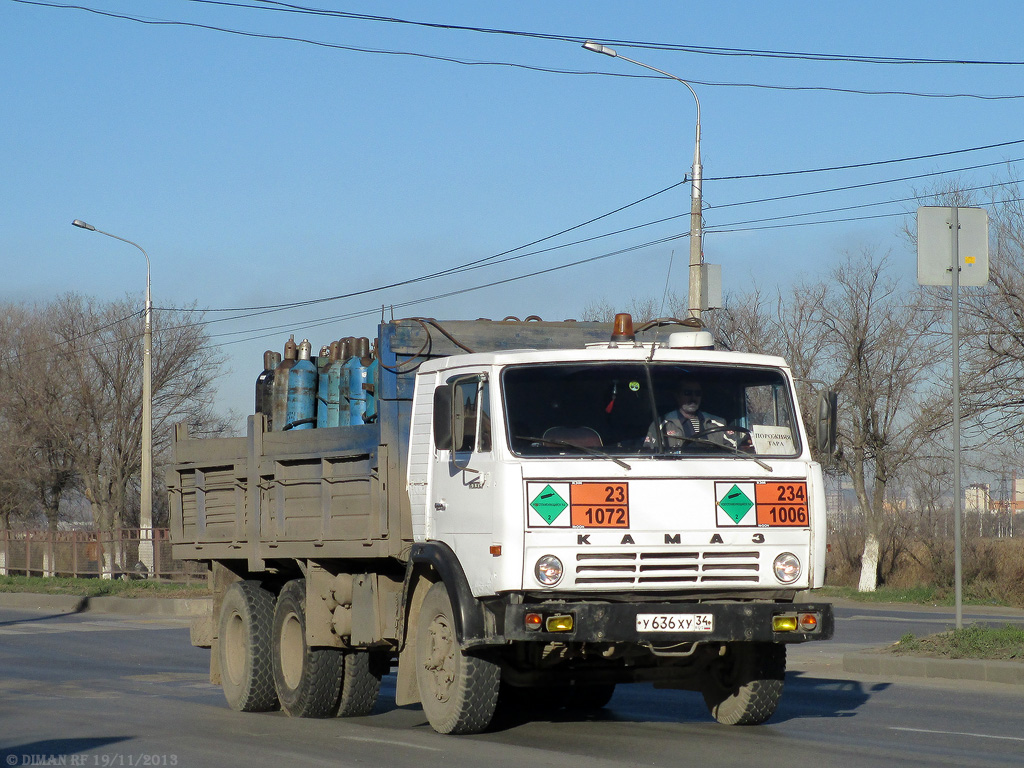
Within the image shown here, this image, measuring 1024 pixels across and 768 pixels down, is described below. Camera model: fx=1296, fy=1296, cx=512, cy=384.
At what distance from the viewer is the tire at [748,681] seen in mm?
8727

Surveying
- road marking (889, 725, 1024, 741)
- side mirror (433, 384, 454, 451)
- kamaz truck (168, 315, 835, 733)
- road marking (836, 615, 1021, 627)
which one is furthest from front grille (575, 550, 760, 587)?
road marking (836, 615, 1021, 627)

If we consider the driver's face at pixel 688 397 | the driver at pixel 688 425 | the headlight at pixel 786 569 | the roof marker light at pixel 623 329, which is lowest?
the headlight at pixel 786 569

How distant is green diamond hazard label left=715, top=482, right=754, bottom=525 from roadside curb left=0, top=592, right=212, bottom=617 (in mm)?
18298

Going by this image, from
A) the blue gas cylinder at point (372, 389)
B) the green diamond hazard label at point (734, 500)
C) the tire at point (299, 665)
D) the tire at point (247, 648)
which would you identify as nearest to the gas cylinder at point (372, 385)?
the blue gas cylinder at point (372, 389)

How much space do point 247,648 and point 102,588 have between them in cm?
2059

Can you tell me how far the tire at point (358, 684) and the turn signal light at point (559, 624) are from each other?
2.97 metres

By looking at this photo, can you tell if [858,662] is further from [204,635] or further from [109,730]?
[109,730]

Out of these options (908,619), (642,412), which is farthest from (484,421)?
(908,619)

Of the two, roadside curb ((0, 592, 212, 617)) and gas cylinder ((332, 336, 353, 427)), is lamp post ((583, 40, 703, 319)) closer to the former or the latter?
gas cylinder ((332, 336, 353, 427))

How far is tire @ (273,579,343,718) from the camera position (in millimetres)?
10125

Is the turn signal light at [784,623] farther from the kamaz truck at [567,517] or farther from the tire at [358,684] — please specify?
the tire at [358,684]

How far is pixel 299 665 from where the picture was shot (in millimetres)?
10391

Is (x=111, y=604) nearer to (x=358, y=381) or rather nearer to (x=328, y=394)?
(x=328, y=394)

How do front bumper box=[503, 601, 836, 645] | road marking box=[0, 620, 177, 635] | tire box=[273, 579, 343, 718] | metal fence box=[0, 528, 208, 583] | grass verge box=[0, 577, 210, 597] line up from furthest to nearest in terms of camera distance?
metal fence box=[0, 528, 208, 583] → grass verge box=[0, 577, 210, 597] → road marking box=[0, 620, 177, 635] → tire box=[273, 579, 343, 718] → front bumper box=[503, 601, 836, 645]
